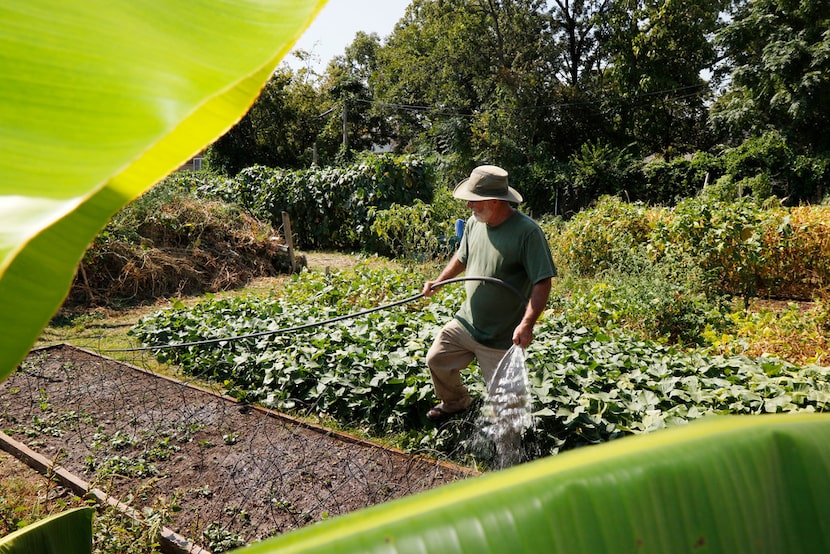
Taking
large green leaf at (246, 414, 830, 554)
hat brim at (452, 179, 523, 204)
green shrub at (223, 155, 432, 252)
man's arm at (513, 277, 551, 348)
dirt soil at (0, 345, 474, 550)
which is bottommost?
dirt soil at (0, 345, 474, 550)

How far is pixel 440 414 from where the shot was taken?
468cm

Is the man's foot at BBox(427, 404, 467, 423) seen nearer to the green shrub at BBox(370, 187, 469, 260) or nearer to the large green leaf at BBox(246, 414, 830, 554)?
the large green leaf at BBox(246, 414, 830, 554)

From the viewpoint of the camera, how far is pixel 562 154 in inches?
1173

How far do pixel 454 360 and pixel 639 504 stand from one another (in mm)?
3869

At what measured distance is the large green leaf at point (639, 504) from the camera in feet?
1.60

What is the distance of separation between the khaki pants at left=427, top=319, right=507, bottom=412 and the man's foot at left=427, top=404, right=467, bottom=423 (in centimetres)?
3

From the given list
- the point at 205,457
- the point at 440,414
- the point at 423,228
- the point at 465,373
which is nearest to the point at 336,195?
the point at 423,228

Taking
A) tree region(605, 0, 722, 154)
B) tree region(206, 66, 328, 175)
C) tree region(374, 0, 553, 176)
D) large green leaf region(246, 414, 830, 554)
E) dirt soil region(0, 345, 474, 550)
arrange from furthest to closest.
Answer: tree region(374, 0, 553, 176) → tree region(605, 0, 722, 154) → tree region(206, 66, 328, 175) → dirt soil region(0, 345, 474, 550) → large green leaf region(246, 414, 830, 554)

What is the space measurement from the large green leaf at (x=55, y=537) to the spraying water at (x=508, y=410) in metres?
3.22

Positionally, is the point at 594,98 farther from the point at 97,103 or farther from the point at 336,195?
the point at 97,103

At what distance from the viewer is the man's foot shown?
15.3 ft

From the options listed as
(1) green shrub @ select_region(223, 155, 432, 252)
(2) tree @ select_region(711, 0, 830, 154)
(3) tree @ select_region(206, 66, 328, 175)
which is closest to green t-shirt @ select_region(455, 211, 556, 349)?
(1) green shrub @ select_region(223, 155, 432, 252)

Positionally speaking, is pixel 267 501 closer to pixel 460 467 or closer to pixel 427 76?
pixel 460 467

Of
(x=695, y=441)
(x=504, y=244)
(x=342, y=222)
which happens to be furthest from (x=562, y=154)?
(x=695, y=441)
